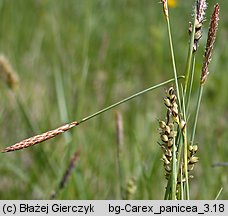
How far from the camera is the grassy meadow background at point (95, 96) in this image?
2273mm

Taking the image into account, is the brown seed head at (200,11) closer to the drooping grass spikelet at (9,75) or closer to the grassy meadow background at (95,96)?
the grassy meadow background at (95,96)

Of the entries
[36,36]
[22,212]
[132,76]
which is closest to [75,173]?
[22,212]

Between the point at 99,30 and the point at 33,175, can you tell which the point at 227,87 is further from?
the point at 33,175

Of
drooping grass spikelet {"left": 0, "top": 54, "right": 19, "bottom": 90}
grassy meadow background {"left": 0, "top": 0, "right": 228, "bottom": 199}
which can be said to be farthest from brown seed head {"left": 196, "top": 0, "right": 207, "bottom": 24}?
drooping grass spikelet {"left": 0, "top": 54, "right": 19, "bottom": 90}

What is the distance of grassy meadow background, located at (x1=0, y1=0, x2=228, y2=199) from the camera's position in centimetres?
227

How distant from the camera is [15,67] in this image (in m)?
3.46

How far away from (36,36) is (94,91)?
→ 2.89ft

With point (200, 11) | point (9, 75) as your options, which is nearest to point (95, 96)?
point (9, 75)

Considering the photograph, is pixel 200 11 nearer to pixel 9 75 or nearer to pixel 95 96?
pixel 9 75

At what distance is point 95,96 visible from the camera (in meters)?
3.38

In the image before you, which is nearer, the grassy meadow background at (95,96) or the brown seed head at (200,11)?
the brown seed head at (200,11)

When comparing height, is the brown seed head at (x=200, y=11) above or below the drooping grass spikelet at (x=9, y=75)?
below

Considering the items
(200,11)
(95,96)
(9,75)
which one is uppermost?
(95,96)

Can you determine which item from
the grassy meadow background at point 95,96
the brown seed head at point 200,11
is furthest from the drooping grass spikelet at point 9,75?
the brown seed head at point 200,11
